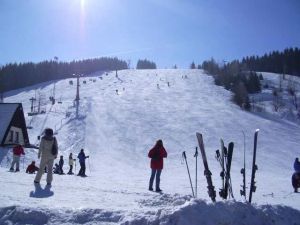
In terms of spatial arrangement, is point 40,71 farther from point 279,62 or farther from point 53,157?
point 53,157

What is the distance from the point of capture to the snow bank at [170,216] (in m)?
6.96

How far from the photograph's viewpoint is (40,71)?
136 m

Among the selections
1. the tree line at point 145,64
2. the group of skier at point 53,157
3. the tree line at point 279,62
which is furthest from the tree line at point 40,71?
the group of skier at point 53,157

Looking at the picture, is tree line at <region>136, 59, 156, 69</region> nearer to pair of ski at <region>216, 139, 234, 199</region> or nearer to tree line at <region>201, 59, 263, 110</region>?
tree line at <region>201, 59, 263, 110</region>

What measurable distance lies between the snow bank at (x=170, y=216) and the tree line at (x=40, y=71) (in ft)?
402

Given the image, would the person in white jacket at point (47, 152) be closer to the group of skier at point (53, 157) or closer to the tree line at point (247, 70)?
the group of skier at point (53, 157)

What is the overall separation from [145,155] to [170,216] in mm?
37009

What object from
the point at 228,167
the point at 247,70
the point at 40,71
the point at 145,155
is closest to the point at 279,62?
the point at 247,70

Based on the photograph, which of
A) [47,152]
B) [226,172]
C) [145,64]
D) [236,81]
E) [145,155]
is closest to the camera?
[226,172]

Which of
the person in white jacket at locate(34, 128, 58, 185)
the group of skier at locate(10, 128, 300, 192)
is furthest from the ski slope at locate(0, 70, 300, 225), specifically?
the group of skier at locate(10, 128, 300, 192)

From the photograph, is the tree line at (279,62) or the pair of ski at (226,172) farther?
the tree line at (279,62)

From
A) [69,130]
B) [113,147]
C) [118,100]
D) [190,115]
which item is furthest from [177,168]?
[118,100]

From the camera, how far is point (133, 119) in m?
59.1

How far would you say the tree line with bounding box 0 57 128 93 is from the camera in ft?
432
